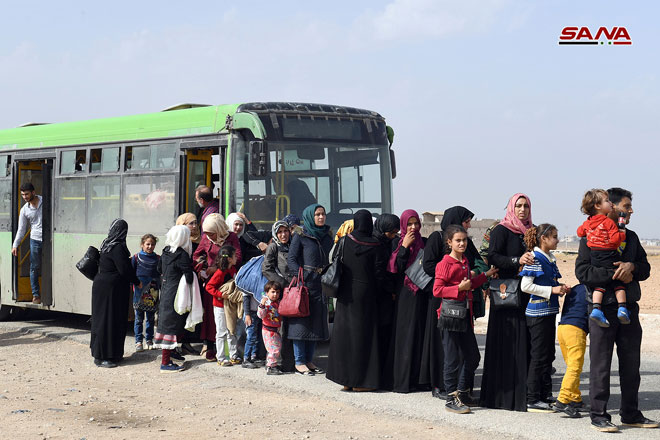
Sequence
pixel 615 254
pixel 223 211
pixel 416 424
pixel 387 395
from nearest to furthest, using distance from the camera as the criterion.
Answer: pixel 615 254
pixel 416 424
pixel 387 395
pixel 223 211

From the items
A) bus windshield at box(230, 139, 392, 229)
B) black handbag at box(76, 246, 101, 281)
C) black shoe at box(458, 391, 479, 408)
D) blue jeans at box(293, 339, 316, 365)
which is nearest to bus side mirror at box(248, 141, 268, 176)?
bus windshield at box(230, 139, 392, 229)

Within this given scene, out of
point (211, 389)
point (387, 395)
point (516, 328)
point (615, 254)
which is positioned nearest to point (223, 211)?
point (211, 389)

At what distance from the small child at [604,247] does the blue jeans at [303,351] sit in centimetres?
371

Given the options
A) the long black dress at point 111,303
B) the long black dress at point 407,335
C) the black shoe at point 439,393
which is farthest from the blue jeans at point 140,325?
the black shoe at point 439,393

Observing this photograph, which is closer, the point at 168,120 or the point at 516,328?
the point at 516,328

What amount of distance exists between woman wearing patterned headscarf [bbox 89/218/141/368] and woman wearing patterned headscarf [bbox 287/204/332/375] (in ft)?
7.58

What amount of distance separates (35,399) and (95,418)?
119 cm

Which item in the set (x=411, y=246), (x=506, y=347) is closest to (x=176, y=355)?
(x=411, y=246)

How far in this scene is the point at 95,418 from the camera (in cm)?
823

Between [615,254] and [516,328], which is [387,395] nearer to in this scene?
[516,328]

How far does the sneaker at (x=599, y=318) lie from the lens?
7227 mm

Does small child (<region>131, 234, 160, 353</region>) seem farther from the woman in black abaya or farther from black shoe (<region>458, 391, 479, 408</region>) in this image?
black shoe (<region>458, 391, 479, 408</region>)

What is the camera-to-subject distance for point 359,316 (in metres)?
9.16

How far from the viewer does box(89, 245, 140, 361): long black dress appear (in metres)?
11.3
